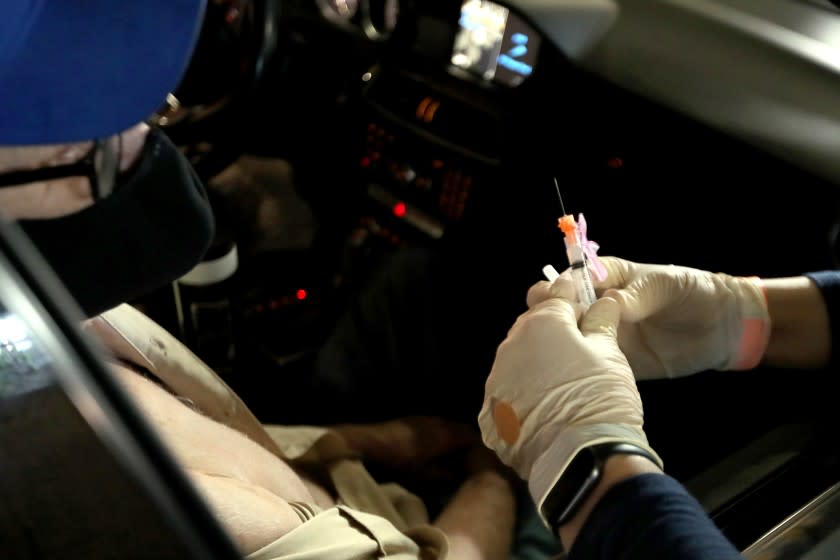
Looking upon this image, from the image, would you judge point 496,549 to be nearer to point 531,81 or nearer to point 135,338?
point 135,338

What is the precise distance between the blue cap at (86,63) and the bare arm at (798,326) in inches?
28.3

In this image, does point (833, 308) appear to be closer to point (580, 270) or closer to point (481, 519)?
point (580, 270)

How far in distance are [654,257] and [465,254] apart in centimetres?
45

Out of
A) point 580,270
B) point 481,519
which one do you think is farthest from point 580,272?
point 481,519

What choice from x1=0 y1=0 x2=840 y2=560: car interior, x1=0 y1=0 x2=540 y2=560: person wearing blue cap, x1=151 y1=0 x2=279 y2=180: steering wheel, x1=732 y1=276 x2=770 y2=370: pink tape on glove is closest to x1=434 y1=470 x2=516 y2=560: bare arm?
x1=0 y1=0 x2=540 y2=560: person wearing blue cap

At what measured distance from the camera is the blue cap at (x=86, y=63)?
2.06ft

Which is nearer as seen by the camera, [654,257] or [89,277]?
[89,277]

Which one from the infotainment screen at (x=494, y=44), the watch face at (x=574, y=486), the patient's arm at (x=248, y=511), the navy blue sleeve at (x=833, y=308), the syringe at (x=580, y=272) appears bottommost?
the patient's arm at (x=248, y=511)

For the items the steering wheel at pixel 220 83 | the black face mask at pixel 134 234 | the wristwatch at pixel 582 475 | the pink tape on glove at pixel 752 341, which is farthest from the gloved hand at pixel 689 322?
the steering wheel at pixel 220 83

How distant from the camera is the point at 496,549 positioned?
0.98 meters

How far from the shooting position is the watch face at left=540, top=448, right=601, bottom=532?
26.0 inches

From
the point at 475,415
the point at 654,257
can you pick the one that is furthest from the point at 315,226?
the point at 654,257

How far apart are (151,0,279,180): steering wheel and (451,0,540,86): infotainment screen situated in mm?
365

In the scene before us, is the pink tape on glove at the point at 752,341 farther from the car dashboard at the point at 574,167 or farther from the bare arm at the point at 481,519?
the bare arm at the point at 481,519
